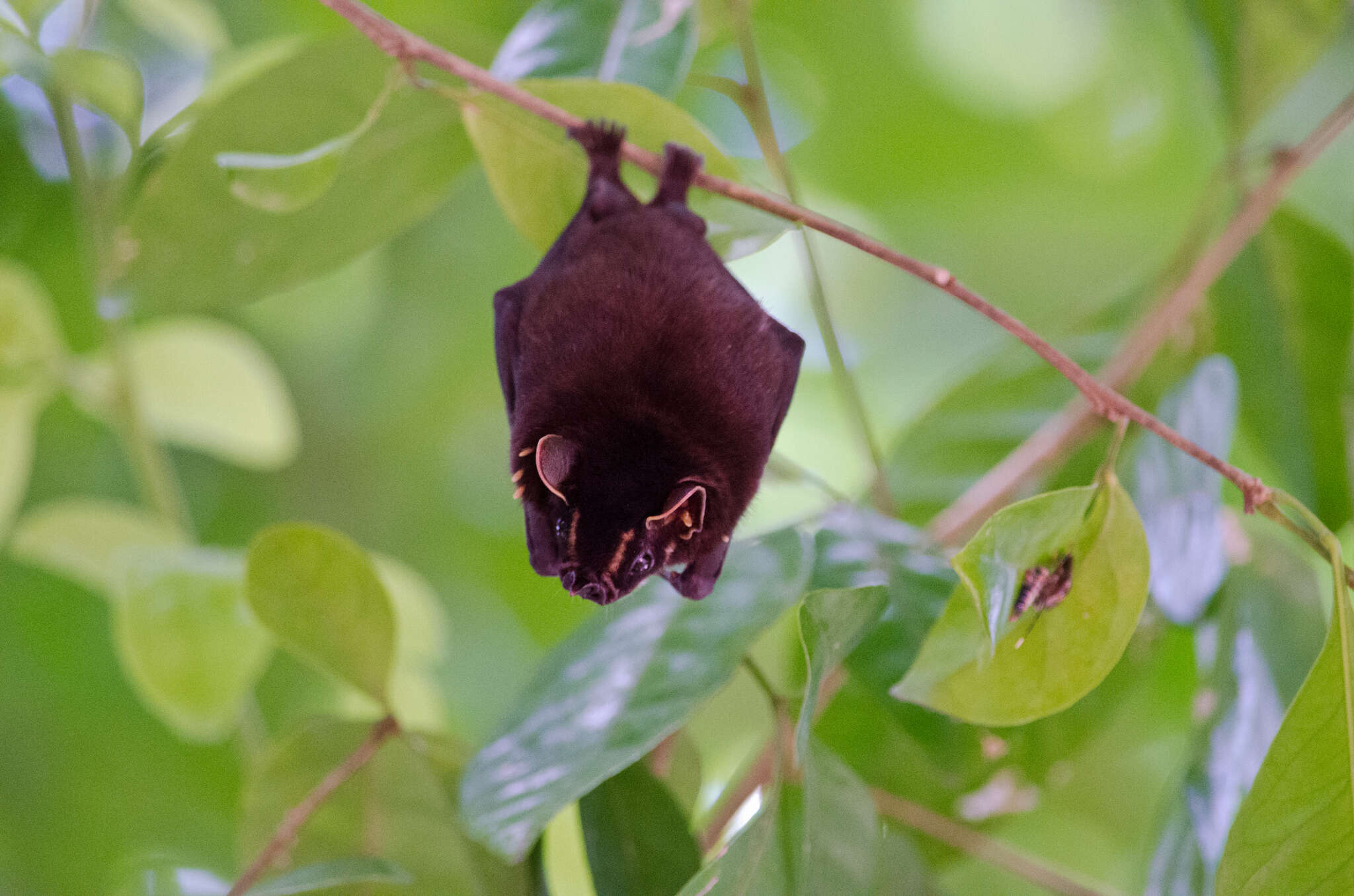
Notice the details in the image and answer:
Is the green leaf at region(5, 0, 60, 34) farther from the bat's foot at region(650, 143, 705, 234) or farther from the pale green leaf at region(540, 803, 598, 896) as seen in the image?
the pale green leaf at region(540, 803, 598, 896)

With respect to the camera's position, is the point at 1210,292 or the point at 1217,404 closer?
the point at 1217,404

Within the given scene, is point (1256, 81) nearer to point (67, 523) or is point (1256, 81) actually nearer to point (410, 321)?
point (67, 523)

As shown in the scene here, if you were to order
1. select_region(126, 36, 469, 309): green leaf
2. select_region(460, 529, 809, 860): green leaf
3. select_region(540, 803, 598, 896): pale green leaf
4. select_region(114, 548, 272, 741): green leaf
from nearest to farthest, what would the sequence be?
select_region(460, 529, 809, 860): green leaf
select_region(126, 36, 469, 309): green leaf
select_region(114, 548, 272, 741): green leaf
select_region(540, 803, 598, 896): pale green leaf

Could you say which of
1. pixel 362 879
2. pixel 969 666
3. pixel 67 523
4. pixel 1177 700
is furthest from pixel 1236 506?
pixel 67 523

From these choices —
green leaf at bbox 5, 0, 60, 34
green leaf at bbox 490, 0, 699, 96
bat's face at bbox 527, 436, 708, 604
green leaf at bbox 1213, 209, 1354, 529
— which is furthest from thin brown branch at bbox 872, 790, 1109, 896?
green leaf at bbox 5, 0, 60, 34

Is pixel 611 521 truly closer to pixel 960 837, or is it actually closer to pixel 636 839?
pixel 636 839

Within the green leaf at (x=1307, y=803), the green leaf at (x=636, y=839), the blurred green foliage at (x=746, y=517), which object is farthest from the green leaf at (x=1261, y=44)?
the green leaf at (x=636, y=839)

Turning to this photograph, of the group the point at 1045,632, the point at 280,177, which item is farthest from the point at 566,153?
the point at 1045,632
